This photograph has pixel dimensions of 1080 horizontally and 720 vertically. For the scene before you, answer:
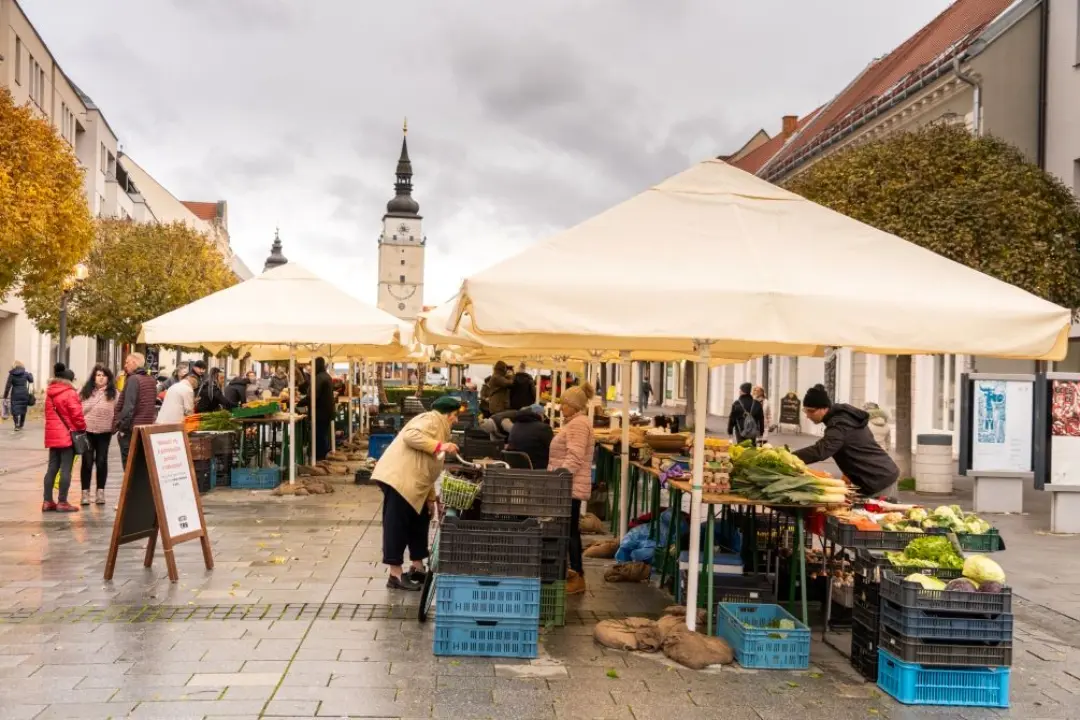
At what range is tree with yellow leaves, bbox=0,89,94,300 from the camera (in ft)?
77.8

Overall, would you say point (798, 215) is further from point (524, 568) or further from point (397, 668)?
point (397, 668)

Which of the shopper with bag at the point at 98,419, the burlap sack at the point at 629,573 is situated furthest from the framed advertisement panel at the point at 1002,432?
the shopper with bag at the point at 98,419

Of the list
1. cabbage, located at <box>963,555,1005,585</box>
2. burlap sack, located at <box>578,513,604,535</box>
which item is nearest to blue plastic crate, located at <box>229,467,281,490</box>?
burlap sack, located at <box>578,513,604,535</box>

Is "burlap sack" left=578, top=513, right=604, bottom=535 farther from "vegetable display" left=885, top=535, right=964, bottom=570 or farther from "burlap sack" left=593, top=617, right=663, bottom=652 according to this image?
"vegetable display" left=885, top=535, right=964, bottom=570

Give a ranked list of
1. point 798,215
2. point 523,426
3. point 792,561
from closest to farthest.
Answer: point 798,215 < point 792,561 < point 523,426

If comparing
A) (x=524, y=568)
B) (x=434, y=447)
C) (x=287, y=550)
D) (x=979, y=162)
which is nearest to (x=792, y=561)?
(x=524, y=568)

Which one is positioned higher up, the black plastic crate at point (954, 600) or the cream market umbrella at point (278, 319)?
the cream market umbrella at point (278, 319)

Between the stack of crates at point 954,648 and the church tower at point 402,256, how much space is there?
127903mm

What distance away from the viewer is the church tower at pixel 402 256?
134 metres

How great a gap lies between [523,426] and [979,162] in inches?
473

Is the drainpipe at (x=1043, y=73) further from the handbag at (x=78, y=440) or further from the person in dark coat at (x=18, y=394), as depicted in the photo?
the person in dark coat at (x=18, y=394)

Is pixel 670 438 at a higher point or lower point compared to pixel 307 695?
higher

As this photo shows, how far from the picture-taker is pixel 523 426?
9945 mm

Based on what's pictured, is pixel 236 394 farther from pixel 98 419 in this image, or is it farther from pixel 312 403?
pixel 98 419
